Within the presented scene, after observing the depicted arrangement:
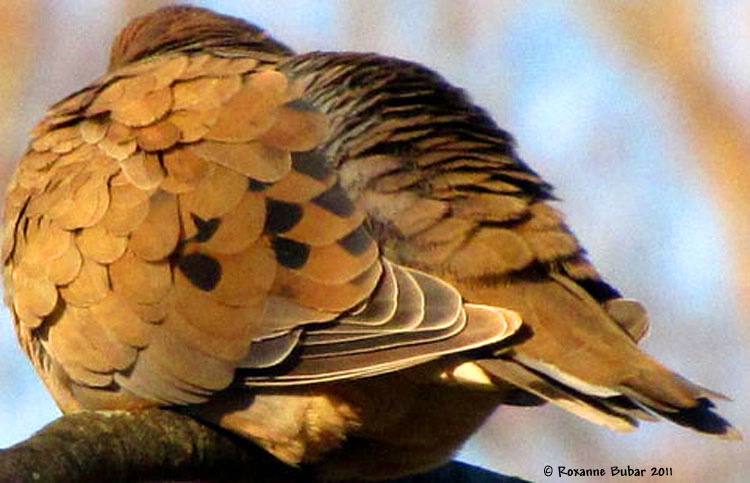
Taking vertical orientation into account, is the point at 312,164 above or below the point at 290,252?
above

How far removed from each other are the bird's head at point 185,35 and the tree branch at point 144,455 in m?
1.81

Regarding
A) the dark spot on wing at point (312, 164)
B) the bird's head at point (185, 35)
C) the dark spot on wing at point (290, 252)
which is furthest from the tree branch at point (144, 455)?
the bird's head at point (185, 35)

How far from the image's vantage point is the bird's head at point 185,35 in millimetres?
6672

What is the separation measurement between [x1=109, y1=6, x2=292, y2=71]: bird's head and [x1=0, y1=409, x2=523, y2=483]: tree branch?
5.93 feet

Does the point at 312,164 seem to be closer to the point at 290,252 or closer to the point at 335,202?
the point at 335,202

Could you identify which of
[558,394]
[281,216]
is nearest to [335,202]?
[281,216]

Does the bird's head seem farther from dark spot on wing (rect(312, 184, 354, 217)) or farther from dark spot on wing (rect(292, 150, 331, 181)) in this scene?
dark spot on wing (rect(312, 184, 354, 217))

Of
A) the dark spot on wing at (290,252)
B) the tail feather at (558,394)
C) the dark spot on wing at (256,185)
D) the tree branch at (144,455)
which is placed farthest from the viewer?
the dark spot on wing at (256,185)

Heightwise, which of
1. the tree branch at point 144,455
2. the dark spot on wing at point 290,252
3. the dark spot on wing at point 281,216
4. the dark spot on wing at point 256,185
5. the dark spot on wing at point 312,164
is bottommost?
the tree branch at point 144,455

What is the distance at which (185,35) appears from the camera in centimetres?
679

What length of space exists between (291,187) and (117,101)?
2.62ft

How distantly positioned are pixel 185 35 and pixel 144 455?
2.64 meters

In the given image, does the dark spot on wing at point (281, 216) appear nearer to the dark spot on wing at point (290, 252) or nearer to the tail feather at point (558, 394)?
the dark spot on wing at point (290, 252)

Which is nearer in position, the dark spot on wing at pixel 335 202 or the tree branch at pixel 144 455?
the tree branch at pixel 144 455
